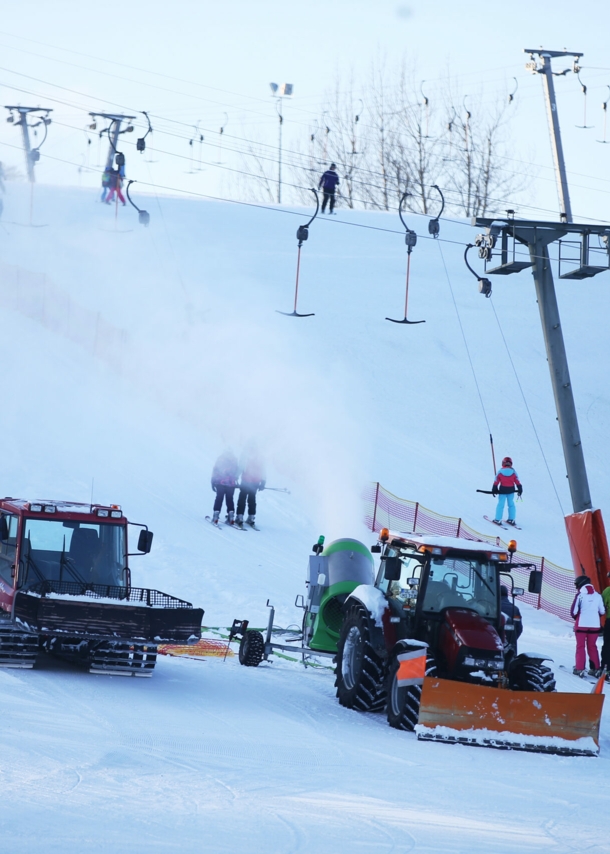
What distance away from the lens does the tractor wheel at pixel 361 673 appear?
1150 centimetres

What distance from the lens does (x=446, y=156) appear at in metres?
77.0

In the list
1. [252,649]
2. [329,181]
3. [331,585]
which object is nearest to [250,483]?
[331,585]

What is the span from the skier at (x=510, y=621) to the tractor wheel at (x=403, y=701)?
123 centimetres

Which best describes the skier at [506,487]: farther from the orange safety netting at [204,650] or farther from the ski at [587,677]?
the orange safety netting at [204,650]

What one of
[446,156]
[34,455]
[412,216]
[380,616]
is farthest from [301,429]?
[446,156]

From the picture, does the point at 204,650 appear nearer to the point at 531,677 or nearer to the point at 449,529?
the point at 531,677

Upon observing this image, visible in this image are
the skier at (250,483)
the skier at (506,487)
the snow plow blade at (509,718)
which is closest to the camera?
the snow plow blade at (509,718)

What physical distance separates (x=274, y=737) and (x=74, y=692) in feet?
7.35

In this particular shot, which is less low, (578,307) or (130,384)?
(578,307)

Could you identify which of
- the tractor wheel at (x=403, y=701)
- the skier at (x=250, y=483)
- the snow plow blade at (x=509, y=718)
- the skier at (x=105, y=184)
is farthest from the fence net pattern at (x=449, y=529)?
the skier at (x=105, y=184)

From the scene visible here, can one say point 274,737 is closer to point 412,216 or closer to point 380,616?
point 380,616

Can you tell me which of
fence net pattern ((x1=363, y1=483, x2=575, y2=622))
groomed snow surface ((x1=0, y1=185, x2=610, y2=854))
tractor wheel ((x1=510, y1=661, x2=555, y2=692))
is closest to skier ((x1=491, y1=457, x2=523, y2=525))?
groomed snow surface ((x1=0, y1=185, x2=610, y2=854))

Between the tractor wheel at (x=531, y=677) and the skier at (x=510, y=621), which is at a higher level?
the skier at (x=510, y=621)

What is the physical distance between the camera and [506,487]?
2583 cm
